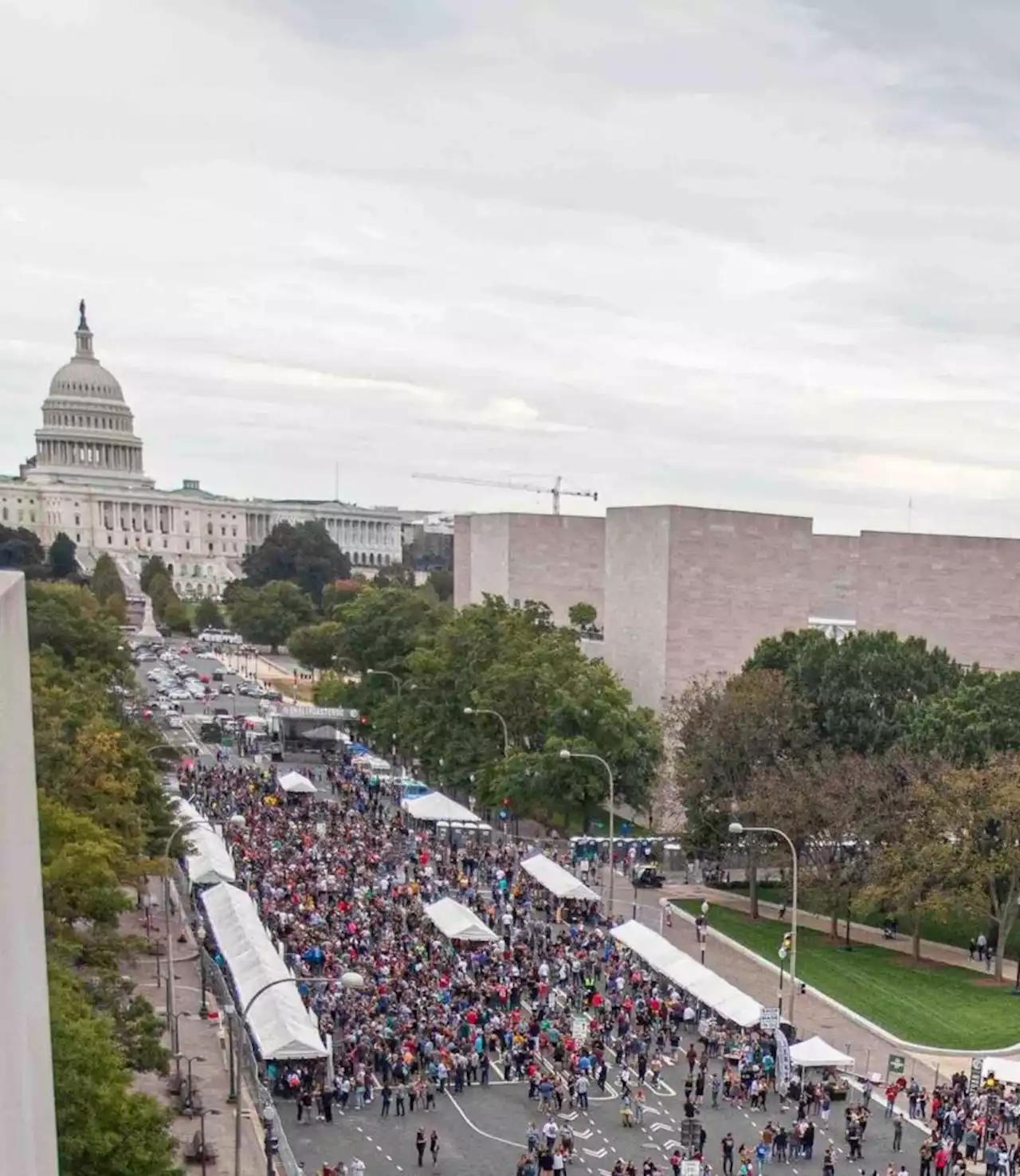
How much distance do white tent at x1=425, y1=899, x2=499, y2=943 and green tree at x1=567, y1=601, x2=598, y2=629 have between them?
48332mm

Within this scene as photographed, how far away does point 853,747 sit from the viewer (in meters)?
49.1

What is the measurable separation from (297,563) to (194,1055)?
148811 mm

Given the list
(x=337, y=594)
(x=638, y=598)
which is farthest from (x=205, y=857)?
(x=337, y=594)

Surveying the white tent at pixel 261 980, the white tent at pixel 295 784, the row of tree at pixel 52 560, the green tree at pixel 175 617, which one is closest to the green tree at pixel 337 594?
the green tree at pixel 175 617

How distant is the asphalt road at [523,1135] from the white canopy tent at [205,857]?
1342 cm

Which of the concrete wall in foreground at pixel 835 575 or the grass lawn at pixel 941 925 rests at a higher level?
the concrete wall in foreground at pixel 835 575

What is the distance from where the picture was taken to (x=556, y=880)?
42.6 m

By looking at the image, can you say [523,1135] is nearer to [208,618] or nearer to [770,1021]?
[770,1021]

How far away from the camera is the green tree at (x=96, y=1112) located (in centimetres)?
1766

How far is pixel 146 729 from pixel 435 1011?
1016 inches

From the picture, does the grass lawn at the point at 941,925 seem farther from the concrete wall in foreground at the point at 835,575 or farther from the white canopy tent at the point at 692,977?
the concrete wall in foreground at the point at 835,575

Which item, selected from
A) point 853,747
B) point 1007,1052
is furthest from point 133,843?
point 853,747

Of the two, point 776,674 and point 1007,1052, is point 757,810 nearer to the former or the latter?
point 776,674

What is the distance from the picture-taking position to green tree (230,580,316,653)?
461ft
